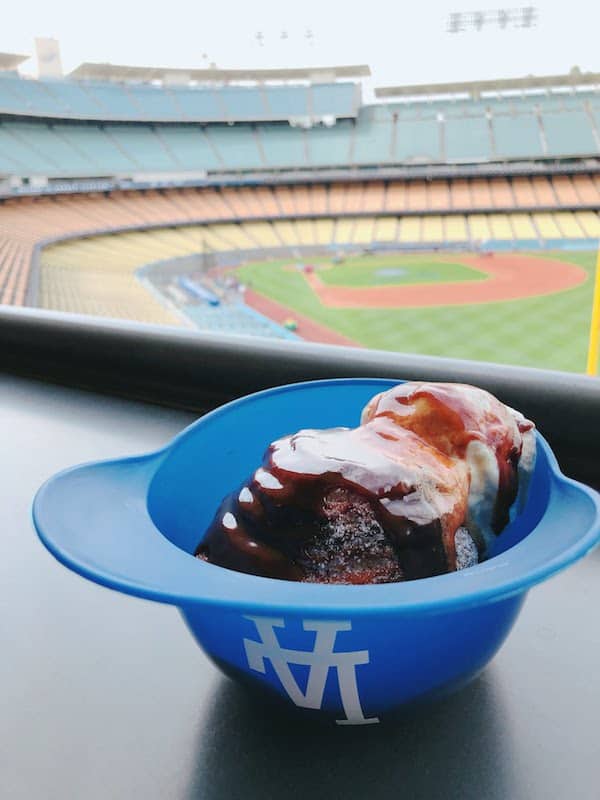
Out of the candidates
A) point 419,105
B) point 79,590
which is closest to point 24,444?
point 79,590

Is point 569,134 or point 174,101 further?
point 174,101

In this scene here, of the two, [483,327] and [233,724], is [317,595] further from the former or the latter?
[483,327]

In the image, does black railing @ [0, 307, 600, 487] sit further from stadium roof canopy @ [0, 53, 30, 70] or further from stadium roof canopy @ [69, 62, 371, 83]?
stadium roof canopy @ [69, 62, 371, 83]

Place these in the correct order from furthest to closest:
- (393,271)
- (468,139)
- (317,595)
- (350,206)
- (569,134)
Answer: (468,139) < (569,134) < (350,206) < (393,271) < (317,595)

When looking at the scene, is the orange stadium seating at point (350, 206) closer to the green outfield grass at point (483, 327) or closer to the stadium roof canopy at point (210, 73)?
the green outfield grass at point (483, 327)

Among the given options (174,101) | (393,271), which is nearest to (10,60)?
(174,101)

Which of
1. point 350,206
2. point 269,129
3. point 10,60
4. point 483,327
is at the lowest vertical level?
point 483,327

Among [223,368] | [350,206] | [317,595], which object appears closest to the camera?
[317,595]
